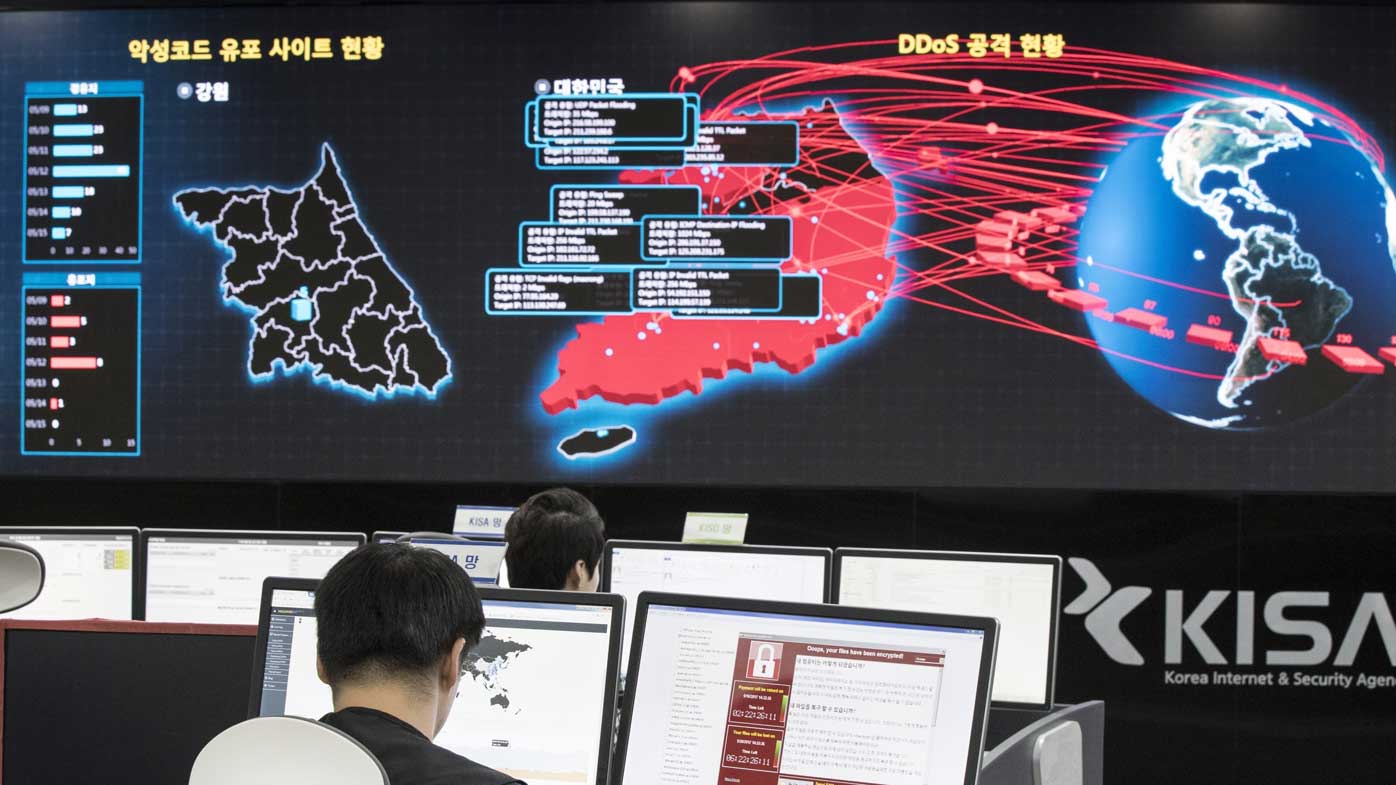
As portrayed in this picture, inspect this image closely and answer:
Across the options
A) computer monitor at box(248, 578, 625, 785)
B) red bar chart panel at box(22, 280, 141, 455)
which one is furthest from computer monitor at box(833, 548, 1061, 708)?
red bar chart panel at box(22, 280, 141, 455)

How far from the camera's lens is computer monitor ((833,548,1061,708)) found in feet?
10.2

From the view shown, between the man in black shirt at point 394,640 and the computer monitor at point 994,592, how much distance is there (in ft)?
5.73

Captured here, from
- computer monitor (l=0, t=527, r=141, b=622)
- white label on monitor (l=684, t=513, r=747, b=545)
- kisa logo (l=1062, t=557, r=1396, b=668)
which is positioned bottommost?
kisa logo (l=1062, t=557, r=1396, b=668)

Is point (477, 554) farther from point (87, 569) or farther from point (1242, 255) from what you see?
point (1242, 255)

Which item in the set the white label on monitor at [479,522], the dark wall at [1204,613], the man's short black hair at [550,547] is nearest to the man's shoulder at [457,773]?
the man's short black hair at [550,547]

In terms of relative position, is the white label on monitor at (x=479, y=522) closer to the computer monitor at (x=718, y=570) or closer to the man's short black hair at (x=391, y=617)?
the computer monitor at (x=718, y=570)

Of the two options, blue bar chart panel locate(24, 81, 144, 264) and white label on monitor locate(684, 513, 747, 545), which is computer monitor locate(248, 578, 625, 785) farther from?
blue bar chart panel locate(24, 81, 144, 264)

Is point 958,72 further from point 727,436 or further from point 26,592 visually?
point 26,592

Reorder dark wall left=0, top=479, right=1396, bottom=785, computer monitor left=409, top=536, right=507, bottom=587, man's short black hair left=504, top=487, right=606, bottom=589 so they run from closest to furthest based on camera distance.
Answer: man's short black hair left=504, top=487, right=606, bottom=589 → computer monitor left=409, top=536, right=507, bottom=587 → dark wall left=0, top=479, right=1396, bottom=785

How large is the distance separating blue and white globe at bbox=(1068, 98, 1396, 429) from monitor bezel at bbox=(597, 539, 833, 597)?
7.60 feet

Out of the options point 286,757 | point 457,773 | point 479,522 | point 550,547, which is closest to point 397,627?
point 457,773

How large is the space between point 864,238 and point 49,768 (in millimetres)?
3631

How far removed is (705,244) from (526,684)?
11.2 feet

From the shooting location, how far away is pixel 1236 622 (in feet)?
16.2
